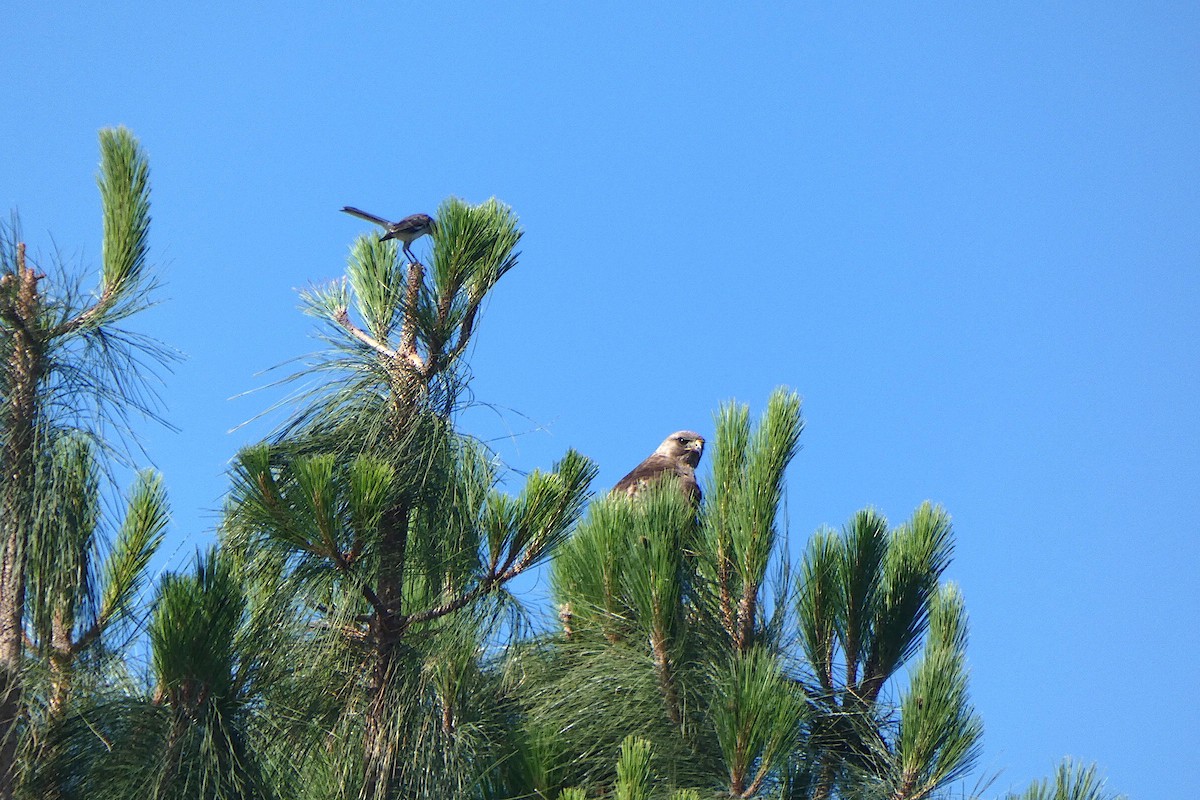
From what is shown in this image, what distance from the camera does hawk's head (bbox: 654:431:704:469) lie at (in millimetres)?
8555

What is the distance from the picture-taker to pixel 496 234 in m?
5.22

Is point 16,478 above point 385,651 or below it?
above

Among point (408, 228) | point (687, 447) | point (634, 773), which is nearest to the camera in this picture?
point (634, 773)

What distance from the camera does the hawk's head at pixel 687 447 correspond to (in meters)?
8.55

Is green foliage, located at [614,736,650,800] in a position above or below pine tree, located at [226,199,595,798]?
below

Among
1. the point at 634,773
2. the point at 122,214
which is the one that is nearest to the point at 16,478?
the point at 122,214

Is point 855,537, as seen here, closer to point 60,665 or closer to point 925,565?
point 925,565

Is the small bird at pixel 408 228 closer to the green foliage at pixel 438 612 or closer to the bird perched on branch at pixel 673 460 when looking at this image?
the green foliage at pixel 438 612

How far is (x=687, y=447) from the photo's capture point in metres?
8.59

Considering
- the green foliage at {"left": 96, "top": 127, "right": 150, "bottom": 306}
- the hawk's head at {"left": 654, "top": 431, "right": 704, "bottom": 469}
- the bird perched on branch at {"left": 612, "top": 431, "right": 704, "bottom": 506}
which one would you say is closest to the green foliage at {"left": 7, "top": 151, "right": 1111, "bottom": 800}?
the green foliage at {"left": 96, "top": 127, "right": 150, "bottom": 306}

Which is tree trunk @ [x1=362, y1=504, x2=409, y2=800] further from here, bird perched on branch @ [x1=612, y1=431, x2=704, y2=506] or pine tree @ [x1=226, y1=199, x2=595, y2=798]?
bird perched on branch @ [x1=612, y1=431, x2=704, y2=506]

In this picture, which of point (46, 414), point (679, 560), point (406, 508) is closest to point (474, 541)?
point (406, 508)

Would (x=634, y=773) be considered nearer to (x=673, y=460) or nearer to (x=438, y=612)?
(x=438, y=612)

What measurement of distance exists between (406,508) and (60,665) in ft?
4.29
